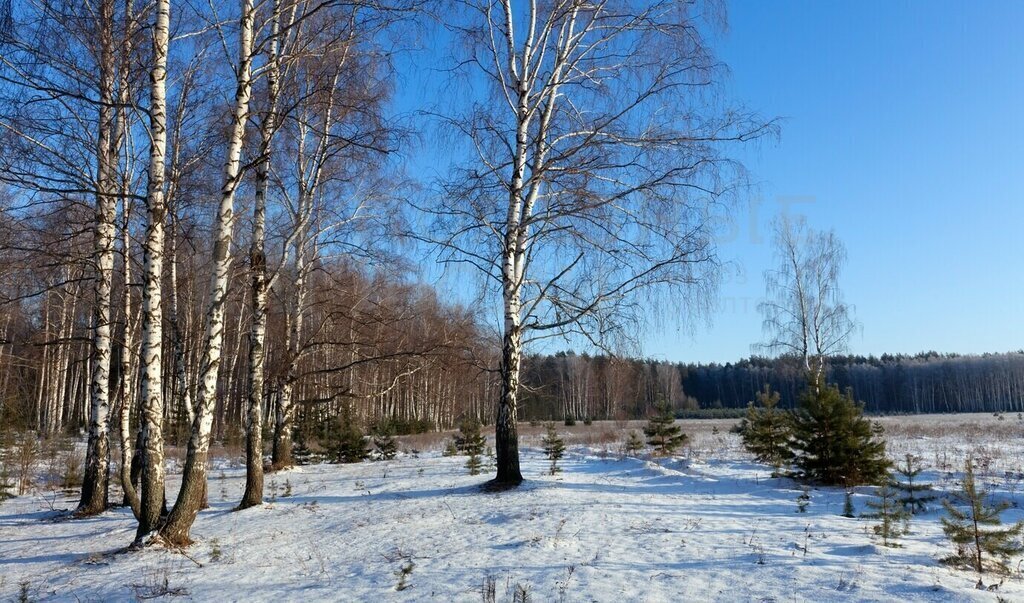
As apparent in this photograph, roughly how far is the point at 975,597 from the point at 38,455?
67.6 ft

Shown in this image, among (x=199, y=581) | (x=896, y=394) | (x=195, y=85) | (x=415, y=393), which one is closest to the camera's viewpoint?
(x=199, y=581)

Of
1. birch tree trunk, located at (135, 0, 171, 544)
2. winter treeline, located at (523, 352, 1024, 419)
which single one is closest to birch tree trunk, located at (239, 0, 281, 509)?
birch tree trunk, located at (135, 0, 171, 544)

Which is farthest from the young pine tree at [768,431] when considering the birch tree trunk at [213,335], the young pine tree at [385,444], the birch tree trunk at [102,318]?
the birch tree trunk at [102,318]

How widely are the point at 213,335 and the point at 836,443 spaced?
380 inches

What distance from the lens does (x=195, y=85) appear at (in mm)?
10289

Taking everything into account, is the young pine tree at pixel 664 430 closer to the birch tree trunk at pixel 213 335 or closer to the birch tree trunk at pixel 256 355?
the birch tree trunk at pixel 256 355

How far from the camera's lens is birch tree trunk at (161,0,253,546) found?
6980 mm

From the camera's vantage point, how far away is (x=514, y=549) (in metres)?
5.89

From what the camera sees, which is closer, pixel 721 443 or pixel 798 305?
pixel 721 443

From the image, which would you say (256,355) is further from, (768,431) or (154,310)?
(768,431)

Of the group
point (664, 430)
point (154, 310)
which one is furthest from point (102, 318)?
point (664, 430)

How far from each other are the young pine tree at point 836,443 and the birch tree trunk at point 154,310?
983cm

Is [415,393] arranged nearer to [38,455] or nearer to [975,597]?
[38,455]

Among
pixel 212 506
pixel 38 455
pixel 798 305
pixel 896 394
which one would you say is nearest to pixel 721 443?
pixel 798 305
